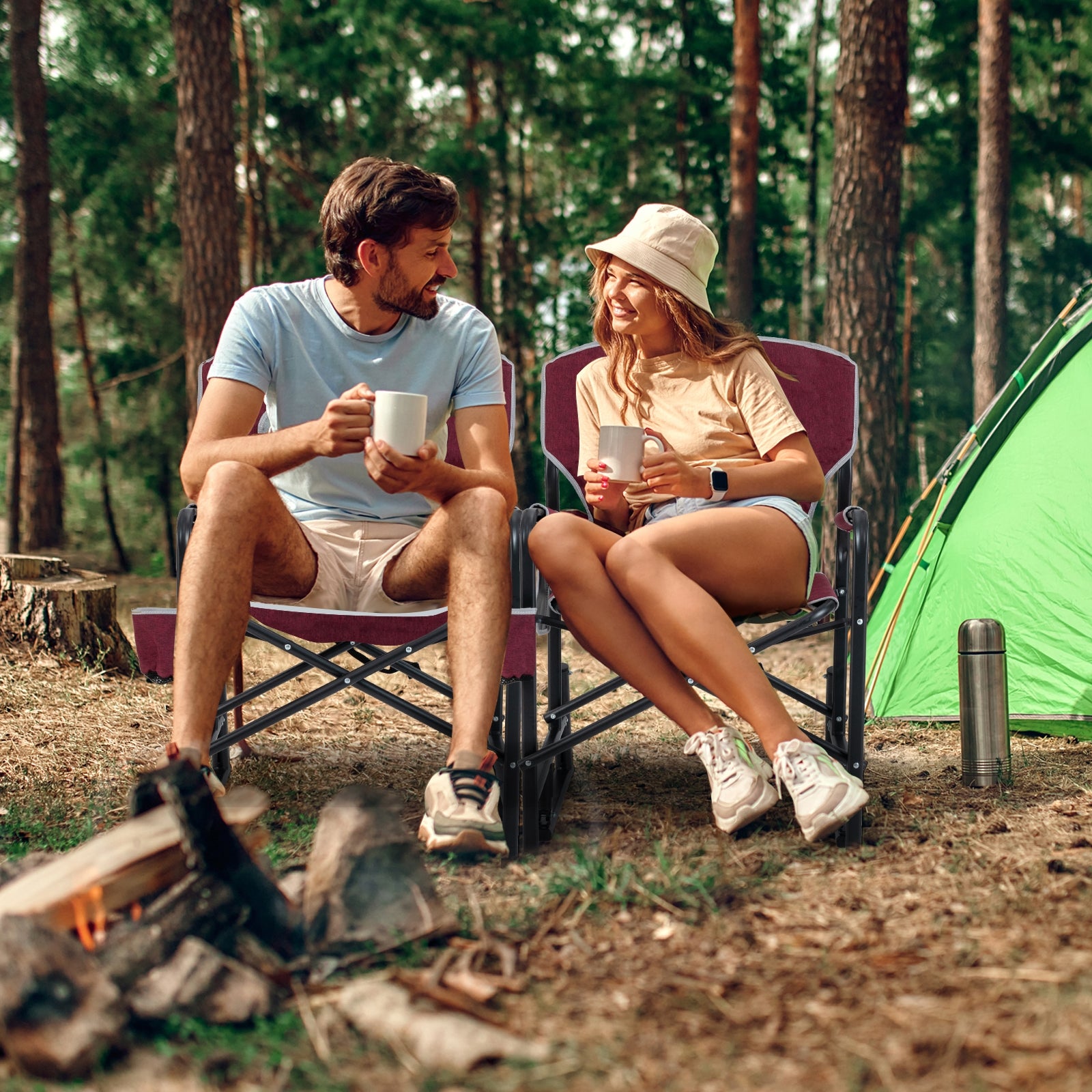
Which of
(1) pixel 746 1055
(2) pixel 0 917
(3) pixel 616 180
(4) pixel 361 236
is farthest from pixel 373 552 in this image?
(3) pixel 616 180

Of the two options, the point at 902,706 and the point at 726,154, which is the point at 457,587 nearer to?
the point at 902,706

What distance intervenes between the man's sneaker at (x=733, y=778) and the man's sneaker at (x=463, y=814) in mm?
389

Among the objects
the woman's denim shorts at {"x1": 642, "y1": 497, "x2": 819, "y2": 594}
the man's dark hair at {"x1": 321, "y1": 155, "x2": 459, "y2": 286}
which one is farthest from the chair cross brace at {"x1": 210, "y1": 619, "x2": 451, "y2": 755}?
the man's dark hair at {"x1": 321, "y1": 155, "x2": 459, "y2": 286}

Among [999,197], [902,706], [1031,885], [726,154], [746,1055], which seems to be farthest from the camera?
[726,154]

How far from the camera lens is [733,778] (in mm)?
2002

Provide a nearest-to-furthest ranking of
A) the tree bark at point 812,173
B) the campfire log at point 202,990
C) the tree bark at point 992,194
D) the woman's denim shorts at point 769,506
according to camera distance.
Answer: the campfire log at point 202,990 < the woman's denim shorts at point 769,506 < the tree bark at point 992,194 < the tree bark at point 812,173

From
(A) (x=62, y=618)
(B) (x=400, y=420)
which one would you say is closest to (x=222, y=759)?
(B) (x=400, y=420)

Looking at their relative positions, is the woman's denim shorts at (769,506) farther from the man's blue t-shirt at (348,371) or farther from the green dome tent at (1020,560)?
the green dome tent at (1020,560)

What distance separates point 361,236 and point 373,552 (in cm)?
67

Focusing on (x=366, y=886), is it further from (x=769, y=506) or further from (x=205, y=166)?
(x=205, y=166)

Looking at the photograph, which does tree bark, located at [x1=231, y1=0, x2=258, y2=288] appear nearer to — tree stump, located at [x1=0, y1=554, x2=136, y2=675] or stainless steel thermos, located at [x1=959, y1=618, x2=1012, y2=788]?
tree stump, located at [x1=0, y1=554, x2=136, y2=675]

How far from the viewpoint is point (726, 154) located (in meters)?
12.8

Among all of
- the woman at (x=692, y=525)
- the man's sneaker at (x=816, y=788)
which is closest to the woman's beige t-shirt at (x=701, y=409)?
the woman at (x=692, y=525)

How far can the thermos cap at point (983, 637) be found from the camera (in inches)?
104
